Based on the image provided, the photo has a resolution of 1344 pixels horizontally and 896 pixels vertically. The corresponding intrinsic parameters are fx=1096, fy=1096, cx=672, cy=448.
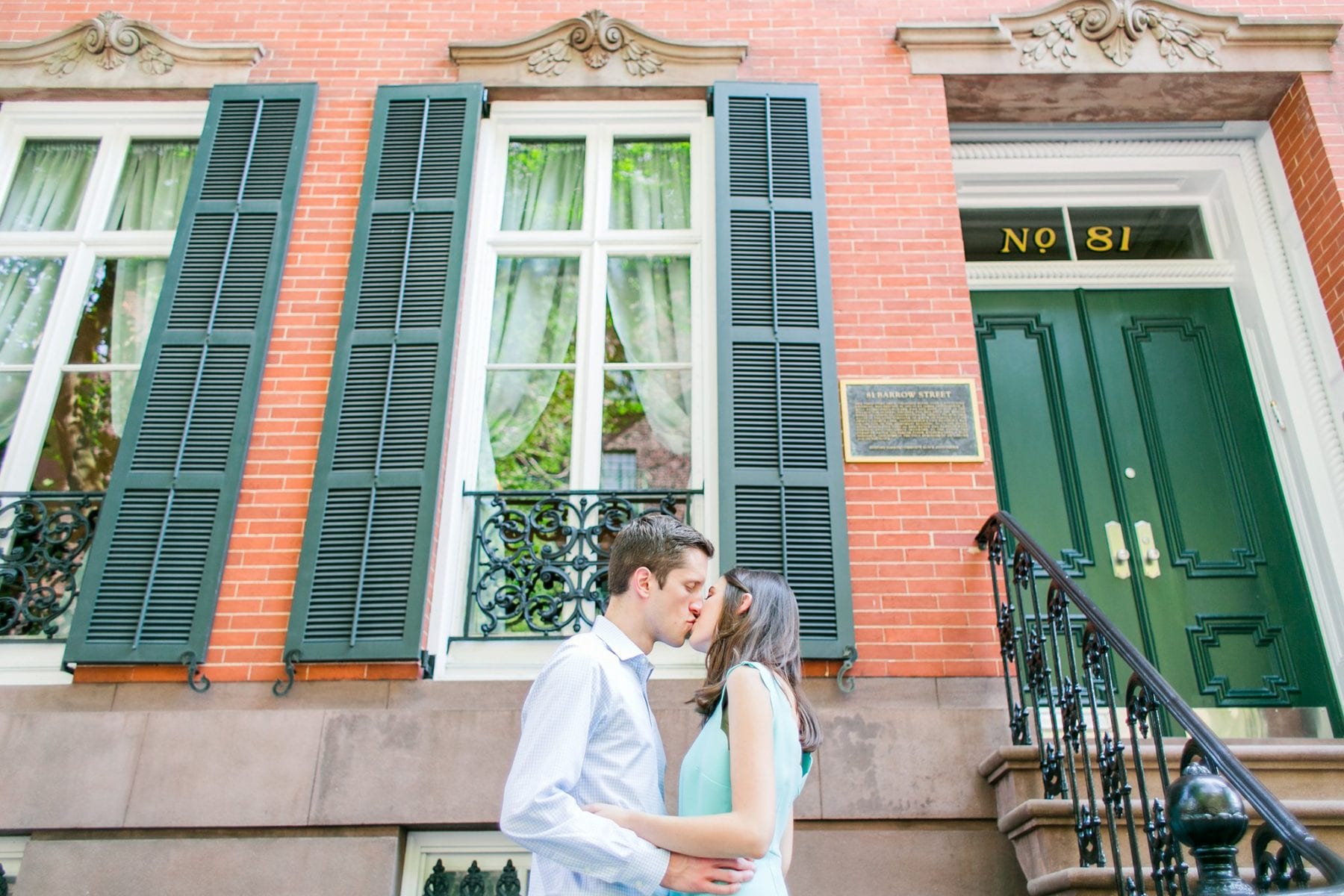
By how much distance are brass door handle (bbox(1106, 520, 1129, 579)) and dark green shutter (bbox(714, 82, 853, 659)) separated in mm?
1663

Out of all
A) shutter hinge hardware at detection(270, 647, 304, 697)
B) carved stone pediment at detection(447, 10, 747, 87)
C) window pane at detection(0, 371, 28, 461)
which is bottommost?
shutter hinge hardware at detection(270, 647, 304, 697)

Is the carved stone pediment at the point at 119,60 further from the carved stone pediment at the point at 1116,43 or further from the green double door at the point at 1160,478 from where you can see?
the green double door at the point at 1160,478

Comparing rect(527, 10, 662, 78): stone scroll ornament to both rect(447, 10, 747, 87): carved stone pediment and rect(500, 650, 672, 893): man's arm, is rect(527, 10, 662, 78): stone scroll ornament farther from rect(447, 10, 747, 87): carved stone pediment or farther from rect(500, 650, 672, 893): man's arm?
rect(500, 650, 672, 893): man's arm

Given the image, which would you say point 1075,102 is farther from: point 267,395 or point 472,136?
point 267,395

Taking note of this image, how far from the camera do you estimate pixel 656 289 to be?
5.96 m

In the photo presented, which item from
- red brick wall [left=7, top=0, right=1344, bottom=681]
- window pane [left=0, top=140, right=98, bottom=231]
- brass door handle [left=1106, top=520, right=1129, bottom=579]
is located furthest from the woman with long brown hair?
window pane [left=0, top=140, right=98, bottom=231]

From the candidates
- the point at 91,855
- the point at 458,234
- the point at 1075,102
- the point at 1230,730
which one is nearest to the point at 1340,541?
the point at 1230,730

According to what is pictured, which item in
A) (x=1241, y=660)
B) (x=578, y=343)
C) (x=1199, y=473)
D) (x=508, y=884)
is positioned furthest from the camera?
(x=1199, y=473)

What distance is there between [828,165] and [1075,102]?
1.65m

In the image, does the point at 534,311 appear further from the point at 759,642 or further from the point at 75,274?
the point at 759,642

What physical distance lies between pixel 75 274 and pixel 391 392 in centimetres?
213

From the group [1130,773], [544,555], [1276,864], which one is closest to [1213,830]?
[1276,864]

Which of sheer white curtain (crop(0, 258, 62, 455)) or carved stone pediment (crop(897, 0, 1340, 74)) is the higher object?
carved stone pediment (crop(897, 0, 1340, 74))

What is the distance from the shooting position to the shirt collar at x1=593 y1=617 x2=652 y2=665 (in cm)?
260
